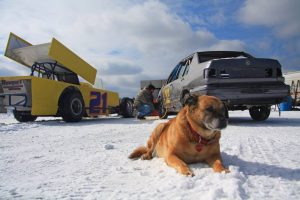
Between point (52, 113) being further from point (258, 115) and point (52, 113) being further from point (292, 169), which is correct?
point (292, 169)

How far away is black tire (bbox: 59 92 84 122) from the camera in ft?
26.5

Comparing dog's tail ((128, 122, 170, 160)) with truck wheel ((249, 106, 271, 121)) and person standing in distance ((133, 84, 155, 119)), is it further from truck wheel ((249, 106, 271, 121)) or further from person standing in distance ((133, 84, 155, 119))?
person standing in distance ((133, 84, 155, 119))

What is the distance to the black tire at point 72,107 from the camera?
807cm

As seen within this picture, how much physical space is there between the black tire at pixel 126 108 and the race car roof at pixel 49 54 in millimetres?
2321

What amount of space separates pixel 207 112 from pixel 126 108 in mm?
9236

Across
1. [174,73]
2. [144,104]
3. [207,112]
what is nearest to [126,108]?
[144,104]

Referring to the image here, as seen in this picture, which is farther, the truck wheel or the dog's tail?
the truck wheel

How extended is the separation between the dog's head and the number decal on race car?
23.6ft

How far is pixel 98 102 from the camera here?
9.95 metres

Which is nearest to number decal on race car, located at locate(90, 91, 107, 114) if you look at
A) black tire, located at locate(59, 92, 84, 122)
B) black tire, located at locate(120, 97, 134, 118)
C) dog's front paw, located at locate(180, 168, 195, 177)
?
black tire, located at locate(59, 92, 84, 122)

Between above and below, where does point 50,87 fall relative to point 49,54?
below

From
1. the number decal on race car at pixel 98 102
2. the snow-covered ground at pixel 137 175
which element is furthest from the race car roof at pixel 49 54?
the snow-covered ground at pixel 137 175

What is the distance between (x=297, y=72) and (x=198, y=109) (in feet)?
71.0

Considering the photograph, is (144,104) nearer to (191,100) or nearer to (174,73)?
(174,73)
